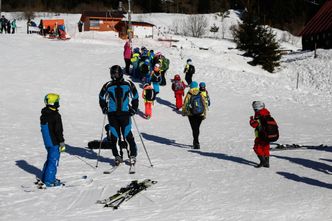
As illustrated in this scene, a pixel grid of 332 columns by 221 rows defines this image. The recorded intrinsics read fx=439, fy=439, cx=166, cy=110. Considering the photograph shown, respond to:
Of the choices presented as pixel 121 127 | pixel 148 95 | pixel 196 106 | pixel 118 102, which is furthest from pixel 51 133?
pixel 148 95

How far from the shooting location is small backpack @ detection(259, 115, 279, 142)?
8.59 m

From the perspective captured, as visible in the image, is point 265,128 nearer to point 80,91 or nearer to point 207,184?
point 207,184

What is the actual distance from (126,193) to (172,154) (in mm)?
3847

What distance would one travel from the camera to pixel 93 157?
10.4 m

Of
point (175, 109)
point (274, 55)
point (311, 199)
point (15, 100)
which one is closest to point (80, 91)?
point (15, 100)

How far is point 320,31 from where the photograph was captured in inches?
1879

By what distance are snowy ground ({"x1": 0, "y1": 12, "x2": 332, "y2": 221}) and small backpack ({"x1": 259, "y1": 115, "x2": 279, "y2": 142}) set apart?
26.4 inches

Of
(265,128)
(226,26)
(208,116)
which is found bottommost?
(208,116)

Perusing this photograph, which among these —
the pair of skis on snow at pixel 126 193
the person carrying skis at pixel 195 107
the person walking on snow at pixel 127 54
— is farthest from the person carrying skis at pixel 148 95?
the pair of skis on snow at pixel 126 193

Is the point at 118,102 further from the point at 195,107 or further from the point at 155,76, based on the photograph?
the point at 155,76

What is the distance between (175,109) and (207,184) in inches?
446

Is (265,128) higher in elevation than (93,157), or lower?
higher

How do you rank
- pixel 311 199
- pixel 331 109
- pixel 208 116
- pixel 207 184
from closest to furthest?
pixel 311 199
pixel 207 184
pixel 208 116
pixel 331 109

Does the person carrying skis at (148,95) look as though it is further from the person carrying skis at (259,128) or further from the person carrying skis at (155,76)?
the person carrying skis at (259,128)
